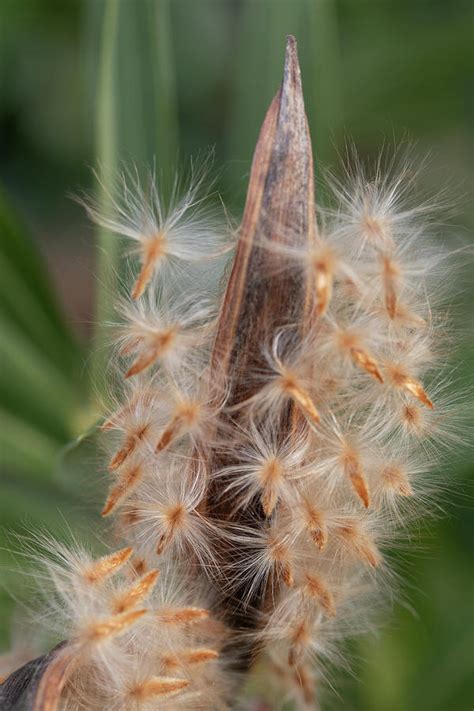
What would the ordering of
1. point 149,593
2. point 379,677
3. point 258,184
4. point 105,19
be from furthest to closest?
point 379,677, point 105,19, point 149,593, point 258,184

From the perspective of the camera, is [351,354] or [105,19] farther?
[105,19]

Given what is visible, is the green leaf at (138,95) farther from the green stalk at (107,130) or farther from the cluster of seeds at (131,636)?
the cluster of seeds at (131,636)

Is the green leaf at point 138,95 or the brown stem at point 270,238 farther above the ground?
the green leaf at point 138,95

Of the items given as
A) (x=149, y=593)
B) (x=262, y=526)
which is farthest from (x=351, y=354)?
(x=149, y=593)

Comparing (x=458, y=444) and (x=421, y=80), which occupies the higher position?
(x=421, y=80)

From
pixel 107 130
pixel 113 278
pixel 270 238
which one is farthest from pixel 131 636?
pixel 107 130

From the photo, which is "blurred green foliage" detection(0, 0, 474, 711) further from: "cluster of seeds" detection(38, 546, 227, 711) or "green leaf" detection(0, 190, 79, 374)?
"cluster of seeds" detection(38, 546, 227, 711)

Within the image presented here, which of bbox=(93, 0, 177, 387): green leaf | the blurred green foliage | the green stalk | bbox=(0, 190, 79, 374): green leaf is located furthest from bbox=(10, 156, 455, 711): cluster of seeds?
bbox=(0, 190, 79, 374): green leaf

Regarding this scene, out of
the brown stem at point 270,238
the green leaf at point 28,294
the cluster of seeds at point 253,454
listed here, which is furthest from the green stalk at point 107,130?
the brown stem at point 270,238

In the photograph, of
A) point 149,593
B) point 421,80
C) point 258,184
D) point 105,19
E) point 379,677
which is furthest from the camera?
point 421,80

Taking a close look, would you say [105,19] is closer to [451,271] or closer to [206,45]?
[451,271]

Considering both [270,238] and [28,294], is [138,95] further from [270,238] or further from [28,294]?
[270,238]
